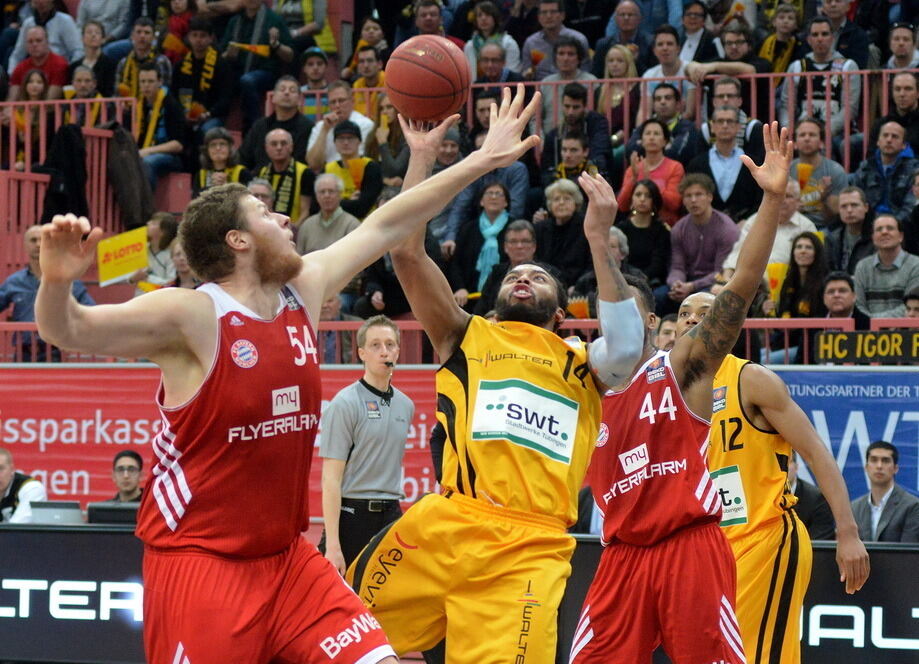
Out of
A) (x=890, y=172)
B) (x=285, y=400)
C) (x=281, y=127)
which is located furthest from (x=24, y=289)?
(x=285, y=400)

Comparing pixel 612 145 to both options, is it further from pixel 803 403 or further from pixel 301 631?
pixel 301 631

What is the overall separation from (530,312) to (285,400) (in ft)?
5.41

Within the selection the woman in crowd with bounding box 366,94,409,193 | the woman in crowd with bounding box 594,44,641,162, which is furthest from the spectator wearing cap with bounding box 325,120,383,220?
the woman in crowd with bounding box 594,44,641,162

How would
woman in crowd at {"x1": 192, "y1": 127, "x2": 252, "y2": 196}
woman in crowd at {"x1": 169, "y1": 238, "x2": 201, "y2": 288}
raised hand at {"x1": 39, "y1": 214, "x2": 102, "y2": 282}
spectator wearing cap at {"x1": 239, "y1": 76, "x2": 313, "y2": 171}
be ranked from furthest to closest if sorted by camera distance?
spectator wearing cap at {"x1": 239, "y1": 76, "x2": 313, "y2": 171}, woman in crowd at {"x1": 192, "y1": 127, "x2": 252, "y2": 196}, woman in crowd at {"x1": 169, "y1": 238, "x2": 201, "y2": 288}, raised hand at {"x1": 39, "y1": 214, "x2": 102, "y2": 282}

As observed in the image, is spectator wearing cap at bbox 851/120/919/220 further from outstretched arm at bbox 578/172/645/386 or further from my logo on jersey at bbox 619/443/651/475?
outstretched arm at bbox 578/172/645/386

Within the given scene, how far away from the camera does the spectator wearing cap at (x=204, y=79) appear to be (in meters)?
16.4

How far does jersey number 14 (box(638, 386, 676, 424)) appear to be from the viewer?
6.15 metres

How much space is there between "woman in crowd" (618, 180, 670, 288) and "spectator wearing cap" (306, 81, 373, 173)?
3363 millimetres

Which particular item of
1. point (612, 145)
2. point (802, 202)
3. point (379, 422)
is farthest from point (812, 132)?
point (379, 422)

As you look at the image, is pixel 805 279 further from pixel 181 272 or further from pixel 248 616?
pixel 248 616

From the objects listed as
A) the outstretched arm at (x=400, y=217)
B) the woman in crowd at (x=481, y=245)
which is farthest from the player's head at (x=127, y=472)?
the outstretched arm at (x=400, y=217)

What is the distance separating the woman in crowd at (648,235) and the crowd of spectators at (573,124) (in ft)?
0.05

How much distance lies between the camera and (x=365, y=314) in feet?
42.1

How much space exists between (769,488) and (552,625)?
67.9 inches
